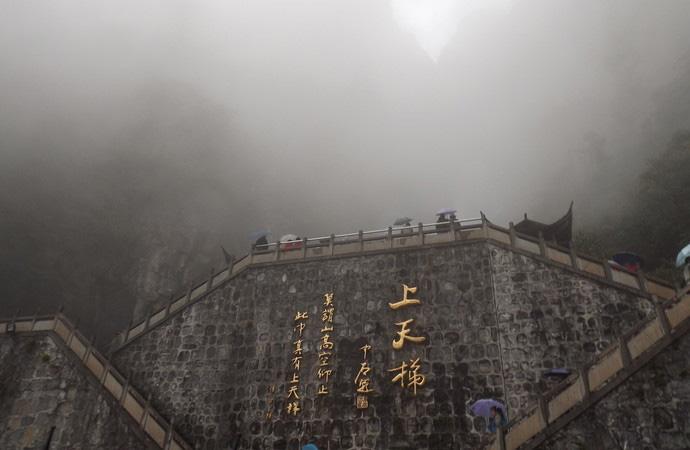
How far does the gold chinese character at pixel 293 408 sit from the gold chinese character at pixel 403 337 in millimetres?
2981

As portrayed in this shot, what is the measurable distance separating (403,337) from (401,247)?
8.91 feet

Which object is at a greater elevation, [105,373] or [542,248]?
[542,248]

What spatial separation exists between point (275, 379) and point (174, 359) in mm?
3247

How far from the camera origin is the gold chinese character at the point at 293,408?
13.8 metres

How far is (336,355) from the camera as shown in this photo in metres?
14.2

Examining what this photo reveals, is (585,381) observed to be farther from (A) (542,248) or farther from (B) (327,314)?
(B) (327,314)

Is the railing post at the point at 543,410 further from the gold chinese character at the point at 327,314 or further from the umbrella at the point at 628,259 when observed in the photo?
the umbrella at the point at 628,259

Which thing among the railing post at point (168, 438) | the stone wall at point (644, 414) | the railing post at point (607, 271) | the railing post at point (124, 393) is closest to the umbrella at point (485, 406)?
the stone wall at point (644, 414)

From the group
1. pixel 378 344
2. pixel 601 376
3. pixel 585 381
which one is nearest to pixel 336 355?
pixel 378 344

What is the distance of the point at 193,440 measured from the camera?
14148 mm

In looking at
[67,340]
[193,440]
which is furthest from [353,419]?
[67,340]

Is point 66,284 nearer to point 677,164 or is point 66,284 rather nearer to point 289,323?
point 289,323

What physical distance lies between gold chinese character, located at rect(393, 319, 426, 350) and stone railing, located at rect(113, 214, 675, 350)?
2.34 meters

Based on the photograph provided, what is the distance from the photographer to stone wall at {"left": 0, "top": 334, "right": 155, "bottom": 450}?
43.3ft
